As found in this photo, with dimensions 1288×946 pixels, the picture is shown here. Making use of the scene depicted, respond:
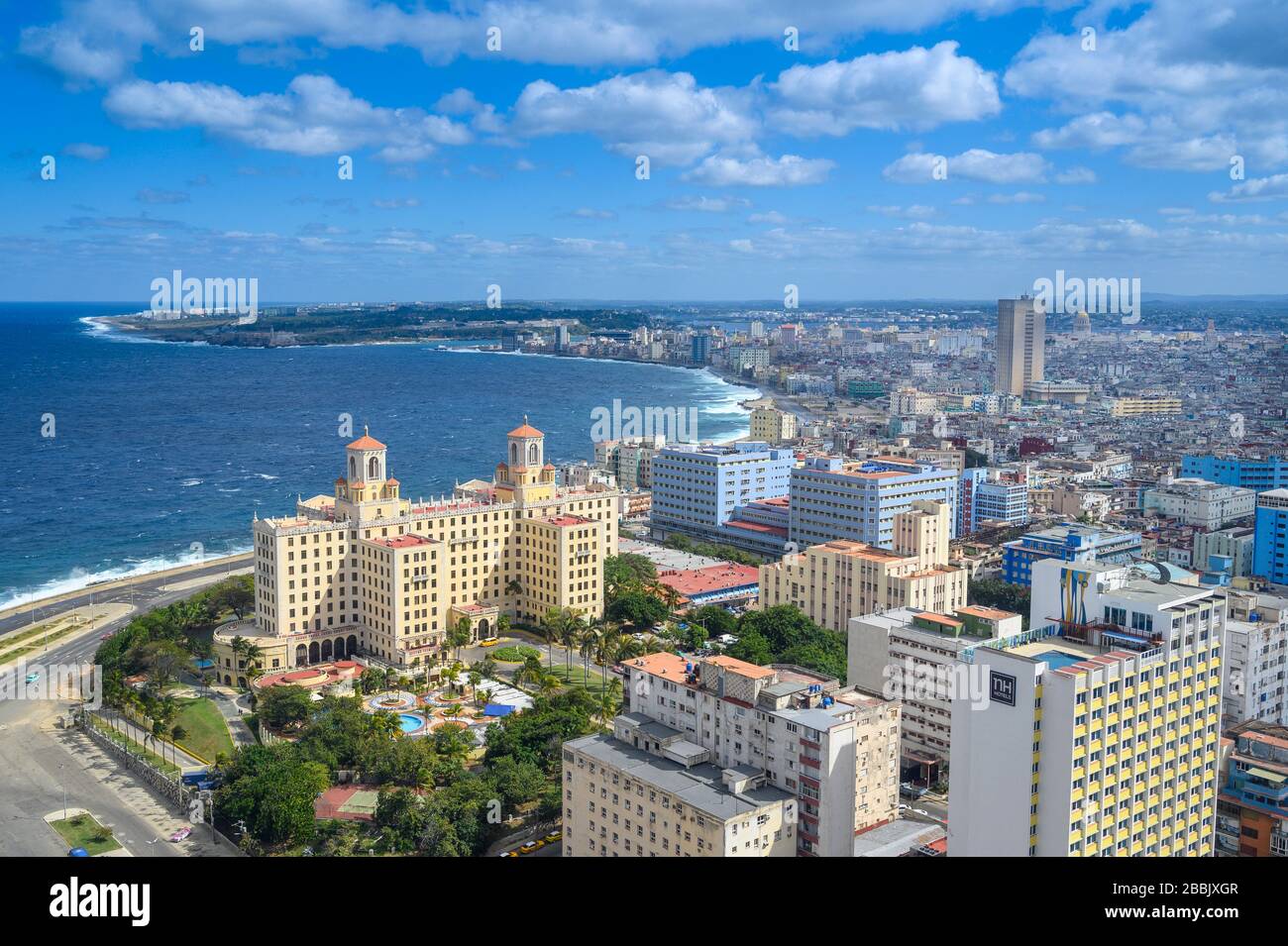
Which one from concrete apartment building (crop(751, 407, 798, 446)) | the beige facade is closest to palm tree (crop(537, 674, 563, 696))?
the beige facade

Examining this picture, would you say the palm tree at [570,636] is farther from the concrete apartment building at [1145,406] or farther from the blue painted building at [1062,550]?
the concrete apartment building at [1145,406]

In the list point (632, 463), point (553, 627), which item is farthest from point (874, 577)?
point (632, 463)

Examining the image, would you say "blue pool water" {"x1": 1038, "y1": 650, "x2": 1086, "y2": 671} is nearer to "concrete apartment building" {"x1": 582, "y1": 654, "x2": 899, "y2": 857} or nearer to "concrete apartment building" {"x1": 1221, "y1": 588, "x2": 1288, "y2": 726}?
"concrete apartment building" {"x1": 582, "y1": 654, "x2": 899, "y2": 857}

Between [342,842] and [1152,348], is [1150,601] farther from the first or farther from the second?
[1152,348]

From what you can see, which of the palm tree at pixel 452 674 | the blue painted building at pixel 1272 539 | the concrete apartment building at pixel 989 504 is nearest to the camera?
the palm tree at pixel 452 674

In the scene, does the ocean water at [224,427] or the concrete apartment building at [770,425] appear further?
the concrete apartment building at [770,425]

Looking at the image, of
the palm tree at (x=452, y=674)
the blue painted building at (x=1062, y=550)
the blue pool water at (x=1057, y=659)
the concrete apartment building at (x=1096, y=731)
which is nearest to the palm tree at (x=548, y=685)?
the palm tree at (x=452, y=674)
